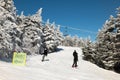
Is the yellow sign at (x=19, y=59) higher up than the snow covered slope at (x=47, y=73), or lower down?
higher up

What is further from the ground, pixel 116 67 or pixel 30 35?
pixel 30 35

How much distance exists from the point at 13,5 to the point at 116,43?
56.4 feet

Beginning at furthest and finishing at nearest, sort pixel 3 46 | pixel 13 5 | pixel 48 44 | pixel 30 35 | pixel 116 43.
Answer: pixel 48 44 → pixel 30 35 → pixel 13 5 → pixel 116 43 → pixel 3 46

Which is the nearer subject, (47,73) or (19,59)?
(47,73)

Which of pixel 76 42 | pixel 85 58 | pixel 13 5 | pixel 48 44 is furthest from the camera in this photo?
pixel 76 42

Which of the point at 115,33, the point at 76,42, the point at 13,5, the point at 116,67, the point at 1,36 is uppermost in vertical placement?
the point at 76,42

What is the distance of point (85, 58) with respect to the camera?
44312 mm

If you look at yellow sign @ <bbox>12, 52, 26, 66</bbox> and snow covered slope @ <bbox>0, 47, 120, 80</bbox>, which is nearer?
snow covered slope @ <bbox>0, 47, 120, 80</bbox>

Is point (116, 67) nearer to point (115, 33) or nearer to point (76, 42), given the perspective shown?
point (115, 33)

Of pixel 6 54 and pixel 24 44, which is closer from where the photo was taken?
pixel 6 54

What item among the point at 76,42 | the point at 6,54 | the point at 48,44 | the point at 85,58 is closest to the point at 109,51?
the point at 85,58

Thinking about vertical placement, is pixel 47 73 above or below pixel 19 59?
below

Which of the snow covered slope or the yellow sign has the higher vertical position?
the yellow sign

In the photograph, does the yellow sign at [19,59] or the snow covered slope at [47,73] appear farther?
the yellow sign at [19,59]
